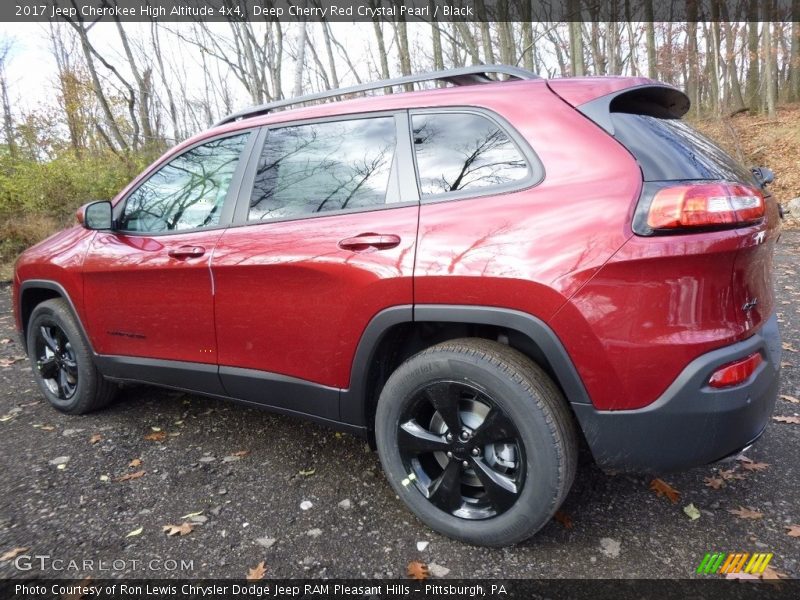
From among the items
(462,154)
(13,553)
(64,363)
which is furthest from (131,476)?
(462,154)

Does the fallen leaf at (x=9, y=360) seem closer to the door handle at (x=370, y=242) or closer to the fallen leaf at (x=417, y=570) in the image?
the door handle at (x=370, y=242)

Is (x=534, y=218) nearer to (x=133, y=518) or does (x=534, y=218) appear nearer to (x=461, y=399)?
(x=461, y=399)

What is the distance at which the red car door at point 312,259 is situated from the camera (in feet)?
6.76

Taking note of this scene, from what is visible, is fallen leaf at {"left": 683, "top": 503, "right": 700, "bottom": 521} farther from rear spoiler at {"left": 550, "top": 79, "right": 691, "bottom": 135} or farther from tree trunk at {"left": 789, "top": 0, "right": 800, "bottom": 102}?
tree trunk at {"left": 789, "top": 0, "right": 800, "bottom": 102}

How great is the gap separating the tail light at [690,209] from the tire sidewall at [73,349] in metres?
3.29

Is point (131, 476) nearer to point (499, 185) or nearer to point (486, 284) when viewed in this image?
point (486, 284)

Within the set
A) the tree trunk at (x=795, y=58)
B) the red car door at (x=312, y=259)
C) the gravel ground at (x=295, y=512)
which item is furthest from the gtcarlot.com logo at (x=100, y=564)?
the tree trunk at (x=795, y=58)

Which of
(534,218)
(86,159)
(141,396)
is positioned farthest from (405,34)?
(534,218)

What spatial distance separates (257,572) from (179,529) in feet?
1.63

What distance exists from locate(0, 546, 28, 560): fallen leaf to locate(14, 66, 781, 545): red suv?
100 centimetres

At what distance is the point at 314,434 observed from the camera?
120 inches

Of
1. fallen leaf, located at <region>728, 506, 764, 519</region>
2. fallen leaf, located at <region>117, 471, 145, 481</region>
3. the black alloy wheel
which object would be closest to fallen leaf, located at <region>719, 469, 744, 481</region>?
fallen leaf, located at <region>728, 506, 764, 519</region>

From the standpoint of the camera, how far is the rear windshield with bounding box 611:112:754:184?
1695mm

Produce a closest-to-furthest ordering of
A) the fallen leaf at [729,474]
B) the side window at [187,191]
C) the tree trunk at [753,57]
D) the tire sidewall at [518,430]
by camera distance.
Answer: the tire sidewall at [518,430] → the fallen leaf at [729,474] → the side window at [187,191] → the tree trunk at [753,57]
